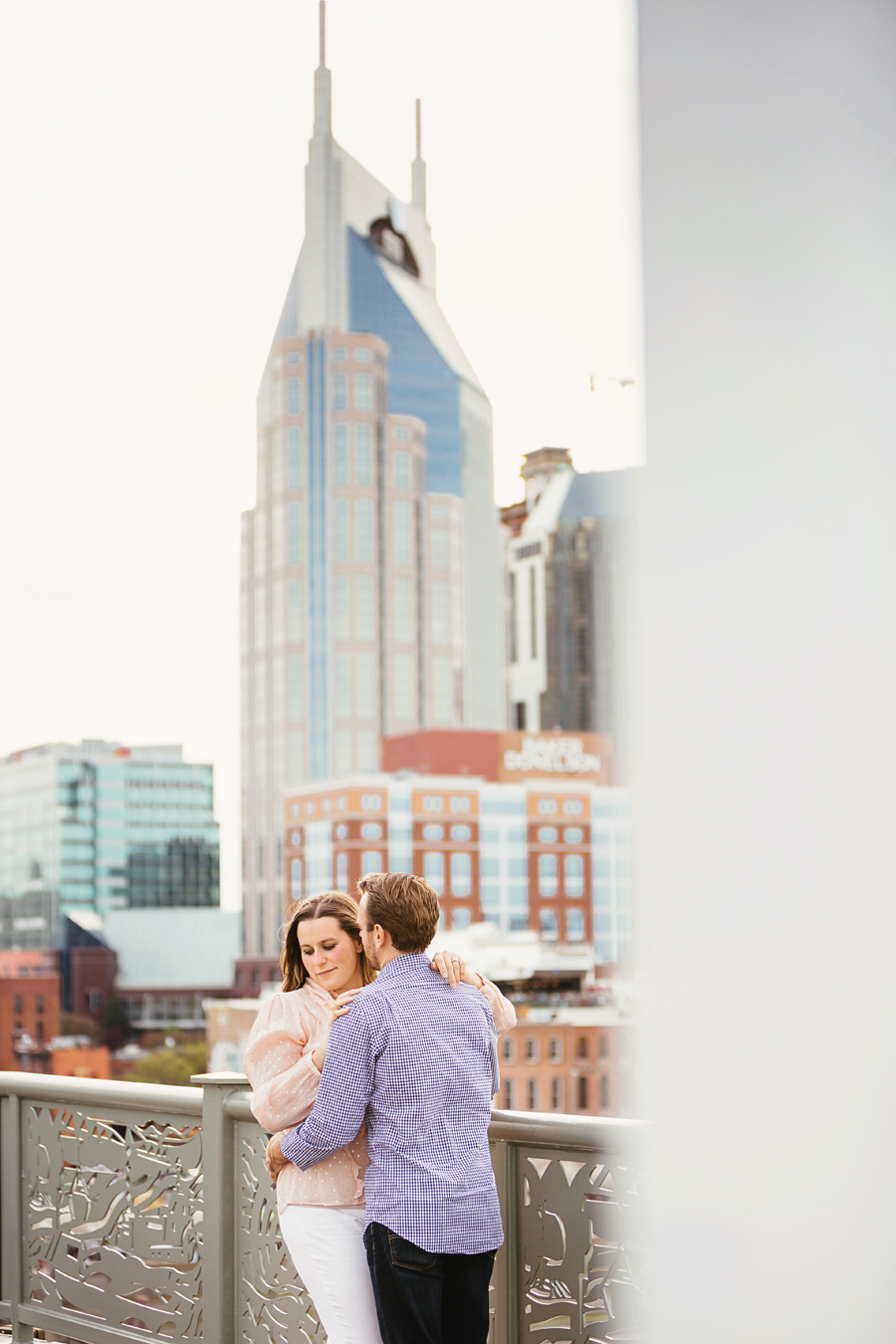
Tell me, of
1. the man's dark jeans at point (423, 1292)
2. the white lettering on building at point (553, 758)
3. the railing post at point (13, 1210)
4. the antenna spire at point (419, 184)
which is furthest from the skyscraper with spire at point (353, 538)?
the man's dark jeans at point (423, 1292)

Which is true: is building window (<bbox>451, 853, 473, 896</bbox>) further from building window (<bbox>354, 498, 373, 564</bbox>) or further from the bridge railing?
the bridge railing

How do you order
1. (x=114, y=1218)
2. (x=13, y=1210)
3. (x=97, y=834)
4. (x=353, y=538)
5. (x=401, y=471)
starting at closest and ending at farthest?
(x=114, y=1218) → (x=13, y=1210) → (x=97, y=834) → (x=353, y=538) → (x=401, y=471)

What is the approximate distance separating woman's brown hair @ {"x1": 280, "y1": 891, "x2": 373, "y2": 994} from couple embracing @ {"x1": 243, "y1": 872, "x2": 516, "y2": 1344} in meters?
0.13

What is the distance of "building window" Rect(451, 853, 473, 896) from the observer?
A: 65625 millimetres

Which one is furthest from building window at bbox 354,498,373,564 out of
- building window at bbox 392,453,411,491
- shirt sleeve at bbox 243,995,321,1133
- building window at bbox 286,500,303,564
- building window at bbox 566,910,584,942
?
shirt sleeve at bbox 243,995,321,1133

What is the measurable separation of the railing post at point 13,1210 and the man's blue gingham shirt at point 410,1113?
204 centimetres

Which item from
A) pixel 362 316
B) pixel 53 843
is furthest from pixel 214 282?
pixel 53 843

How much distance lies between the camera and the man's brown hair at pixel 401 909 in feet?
5.78

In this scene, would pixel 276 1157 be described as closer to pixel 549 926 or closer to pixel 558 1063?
pixel 558 1063

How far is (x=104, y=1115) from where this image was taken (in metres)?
3.22

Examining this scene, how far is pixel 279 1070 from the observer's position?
1909 mm

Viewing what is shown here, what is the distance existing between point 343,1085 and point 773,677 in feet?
3.59

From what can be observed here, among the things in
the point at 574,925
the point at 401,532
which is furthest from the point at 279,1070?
the point at 401,532

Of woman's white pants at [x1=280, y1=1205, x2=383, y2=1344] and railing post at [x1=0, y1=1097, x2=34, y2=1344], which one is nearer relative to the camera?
woman's white pants at [x1=280, y1=1205, x2=383, y2=1344]
